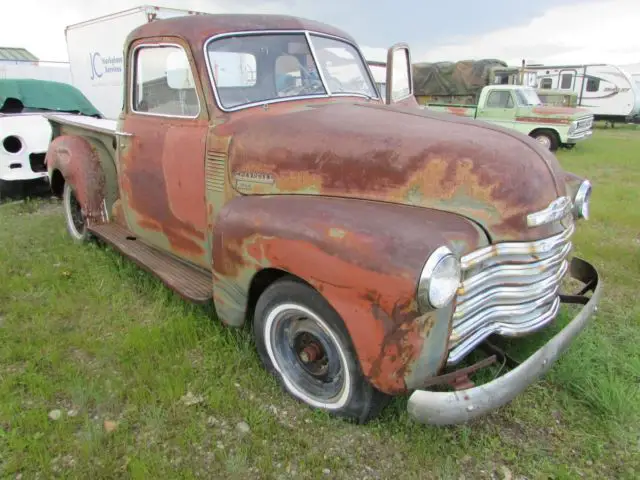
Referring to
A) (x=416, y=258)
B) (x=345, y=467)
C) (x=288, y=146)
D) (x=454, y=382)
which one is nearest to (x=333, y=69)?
(x=288, y=146)

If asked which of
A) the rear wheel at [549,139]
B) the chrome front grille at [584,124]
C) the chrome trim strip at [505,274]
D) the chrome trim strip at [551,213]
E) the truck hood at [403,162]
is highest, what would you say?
the truck hood at [403,162]

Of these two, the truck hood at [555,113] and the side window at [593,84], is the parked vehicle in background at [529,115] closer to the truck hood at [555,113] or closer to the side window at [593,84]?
the truck hood at [555,113]

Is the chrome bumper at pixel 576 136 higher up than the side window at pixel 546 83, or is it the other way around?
the side window at pixel 546 83

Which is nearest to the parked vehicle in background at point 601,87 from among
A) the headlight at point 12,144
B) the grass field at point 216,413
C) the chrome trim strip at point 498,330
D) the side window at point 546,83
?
the side window at point 546,83

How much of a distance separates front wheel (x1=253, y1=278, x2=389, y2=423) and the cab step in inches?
22.2

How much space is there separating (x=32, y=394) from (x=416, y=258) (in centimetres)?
227

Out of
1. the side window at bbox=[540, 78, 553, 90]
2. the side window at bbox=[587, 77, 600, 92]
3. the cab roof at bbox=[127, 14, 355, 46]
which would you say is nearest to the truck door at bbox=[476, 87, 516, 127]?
the side window at bbox=[587, 77, 600, 92]

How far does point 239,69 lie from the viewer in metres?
3.10

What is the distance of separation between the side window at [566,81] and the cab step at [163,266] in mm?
21199

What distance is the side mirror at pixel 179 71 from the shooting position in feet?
10.1

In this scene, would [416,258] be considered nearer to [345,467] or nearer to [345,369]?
[345,369]

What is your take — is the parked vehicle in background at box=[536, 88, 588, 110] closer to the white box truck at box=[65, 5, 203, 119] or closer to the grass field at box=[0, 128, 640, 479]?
the white box truck at box=[65, 5, 203, 119]

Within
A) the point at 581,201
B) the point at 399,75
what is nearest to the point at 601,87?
the point at 399,75

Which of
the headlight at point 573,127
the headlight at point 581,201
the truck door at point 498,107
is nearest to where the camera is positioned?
the headlight at point 581,201
